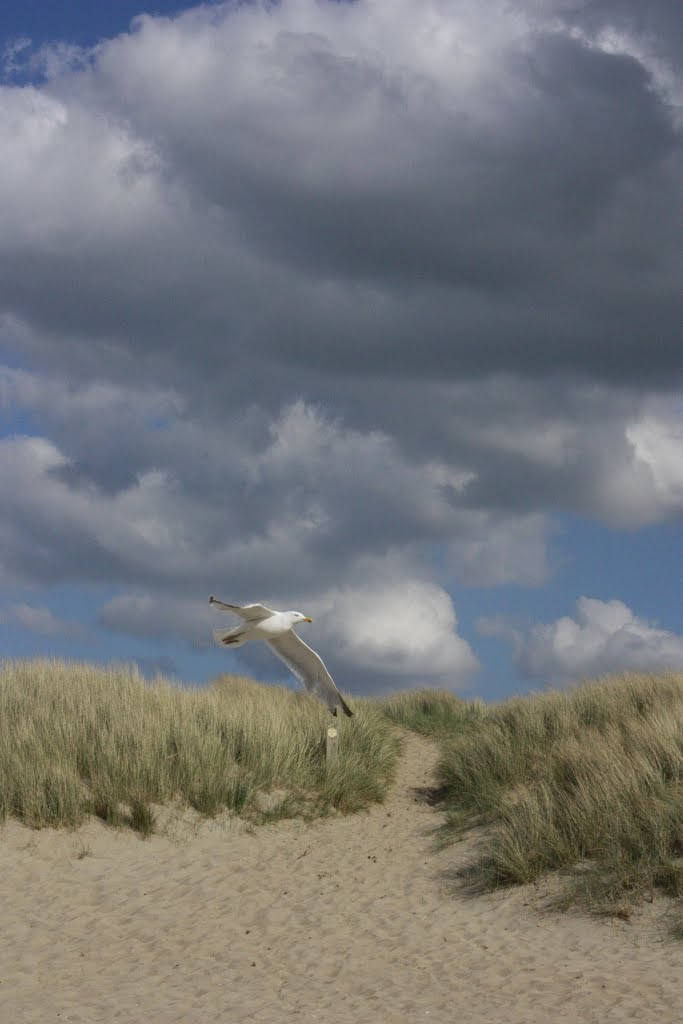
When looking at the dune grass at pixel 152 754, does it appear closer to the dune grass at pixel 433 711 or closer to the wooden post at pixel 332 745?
the wooden post at pixel 332 745

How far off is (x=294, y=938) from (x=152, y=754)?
356 cm

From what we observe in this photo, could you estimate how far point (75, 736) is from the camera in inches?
499

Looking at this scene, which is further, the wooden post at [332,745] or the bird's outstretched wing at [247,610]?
the wooden post at [332,745]

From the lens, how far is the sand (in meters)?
7.83

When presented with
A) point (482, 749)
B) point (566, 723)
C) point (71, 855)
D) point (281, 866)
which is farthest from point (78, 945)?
point (566, 723)

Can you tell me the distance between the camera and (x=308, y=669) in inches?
560

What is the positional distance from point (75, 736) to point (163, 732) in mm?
1085

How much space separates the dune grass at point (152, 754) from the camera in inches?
462

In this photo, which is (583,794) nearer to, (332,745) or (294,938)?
(294,938)

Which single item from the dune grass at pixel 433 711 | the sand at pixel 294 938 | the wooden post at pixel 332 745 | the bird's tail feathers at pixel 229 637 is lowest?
the sand at pixel 294 938

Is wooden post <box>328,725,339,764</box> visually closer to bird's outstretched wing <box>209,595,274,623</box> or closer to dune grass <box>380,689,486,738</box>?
bird's outstretched wing <box>209,595,274,623</box>

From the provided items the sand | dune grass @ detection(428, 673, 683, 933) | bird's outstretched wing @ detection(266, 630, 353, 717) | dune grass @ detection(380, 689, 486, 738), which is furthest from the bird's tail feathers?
dune grass @ detection(380, 689, 486, 738)

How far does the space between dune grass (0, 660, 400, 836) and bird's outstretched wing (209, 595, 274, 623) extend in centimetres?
168

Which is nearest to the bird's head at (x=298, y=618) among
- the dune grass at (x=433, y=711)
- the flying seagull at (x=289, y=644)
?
the flying seagull at (x=289, y=644)
